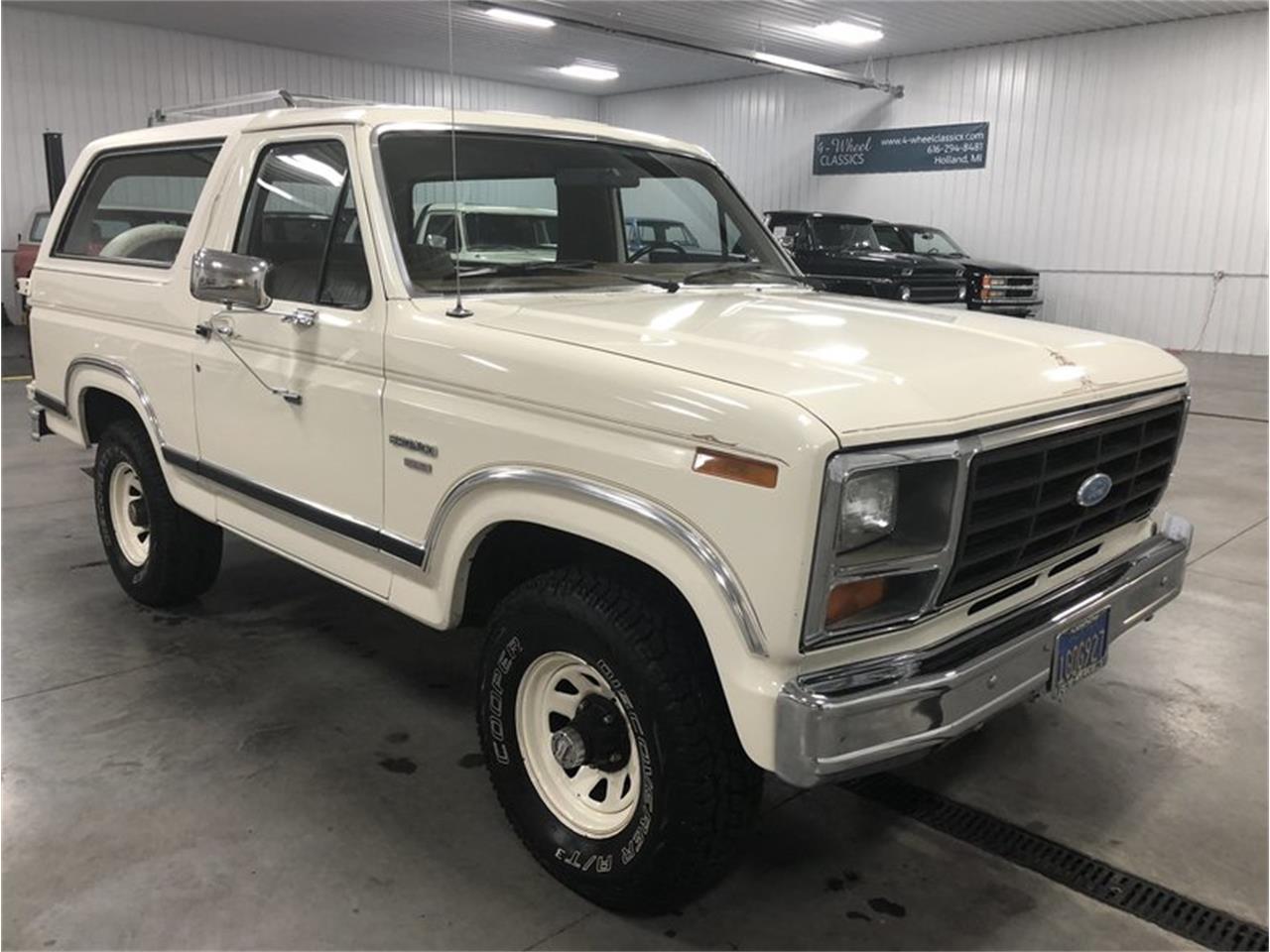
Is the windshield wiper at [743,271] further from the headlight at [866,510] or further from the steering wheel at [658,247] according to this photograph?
the headlight at [866,510]

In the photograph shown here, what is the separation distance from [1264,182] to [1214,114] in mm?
1265

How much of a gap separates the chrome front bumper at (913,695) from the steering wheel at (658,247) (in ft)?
6.14

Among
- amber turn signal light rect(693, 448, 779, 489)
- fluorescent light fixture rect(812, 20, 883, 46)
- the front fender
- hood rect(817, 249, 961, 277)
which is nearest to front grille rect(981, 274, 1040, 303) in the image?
hood rect(817, 249, 961, 277)

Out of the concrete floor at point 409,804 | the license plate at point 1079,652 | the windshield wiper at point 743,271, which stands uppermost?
the windshield wiper at point 743,271

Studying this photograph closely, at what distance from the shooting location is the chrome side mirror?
9.80 feet

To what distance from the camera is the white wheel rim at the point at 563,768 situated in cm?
260

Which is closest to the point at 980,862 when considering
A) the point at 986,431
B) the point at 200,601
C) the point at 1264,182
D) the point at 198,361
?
the point at 986,431

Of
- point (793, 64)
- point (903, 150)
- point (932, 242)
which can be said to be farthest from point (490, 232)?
point (903, 150)

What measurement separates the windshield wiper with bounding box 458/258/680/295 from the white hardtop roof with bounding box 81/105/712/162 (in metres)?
0.52

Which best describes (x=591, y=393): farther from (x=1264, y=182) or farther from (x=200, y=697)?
(x=1264, y=182)

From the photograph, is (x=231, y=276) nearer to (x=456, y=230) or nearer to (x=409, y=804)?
(x=456, y=230)

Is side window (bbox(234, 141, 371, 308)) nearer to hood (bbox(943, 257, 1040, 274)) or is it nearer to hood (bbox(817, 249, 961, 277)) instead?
hood (bbox(817, 249, 961, 277))

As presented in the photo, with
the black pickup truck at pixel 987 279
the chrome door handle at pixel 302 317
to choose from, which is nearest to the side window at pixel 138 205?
the chrome door handle at pixel 302 317

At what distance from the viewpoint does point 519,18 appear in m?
16.0
